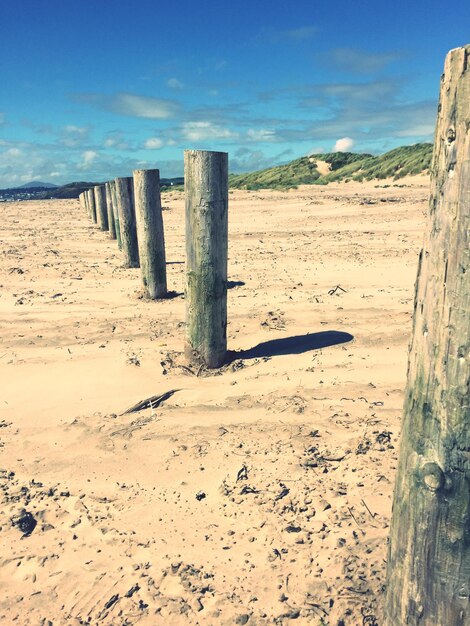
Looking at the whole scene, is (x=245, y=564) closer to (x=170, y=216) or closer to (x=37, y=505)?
(x=37, y=505)

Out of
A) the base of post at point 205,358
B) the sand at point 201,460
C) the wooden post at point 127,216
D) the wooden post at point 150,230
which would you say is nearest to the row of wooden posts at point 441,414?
the sand at point 201,460

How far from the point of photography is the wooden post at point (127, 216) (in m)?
9.13

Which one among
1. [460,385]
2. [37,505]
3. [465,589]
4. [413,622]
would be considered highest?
[460,385]

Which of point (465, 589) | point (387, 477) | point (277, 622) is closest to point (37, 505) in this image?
point (277, 622)

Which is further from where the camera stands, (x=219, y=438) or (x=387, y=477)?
(x=219, y=438)

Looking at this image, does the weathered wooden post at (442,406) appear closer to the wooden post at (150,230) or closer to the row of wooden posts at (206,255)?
the row of wooden posts at (206,255)

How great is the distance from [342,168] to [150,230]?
3043 centimetres

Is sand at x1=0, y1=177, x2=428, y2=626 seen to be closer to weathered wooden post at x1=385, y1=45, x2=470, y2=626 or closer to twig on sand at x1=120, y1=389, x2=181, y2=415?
twig on sand at x1=120, y1=389, x2=181, y2=415

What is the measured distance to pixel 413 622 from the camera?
5.86 feet

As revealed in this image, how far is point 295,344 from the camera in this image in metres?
5.37

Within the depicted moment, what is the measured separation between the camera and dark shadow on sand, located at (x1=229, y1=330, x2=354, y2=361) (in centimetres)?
516

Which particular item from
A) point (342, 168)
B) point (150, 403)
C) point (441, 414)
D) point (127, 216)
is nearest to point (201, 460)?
point (150, 403)

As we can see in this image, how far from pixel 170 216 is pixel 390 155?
18.5 metres

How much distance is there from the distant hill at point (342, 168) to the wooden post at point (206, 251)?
21947 mm
